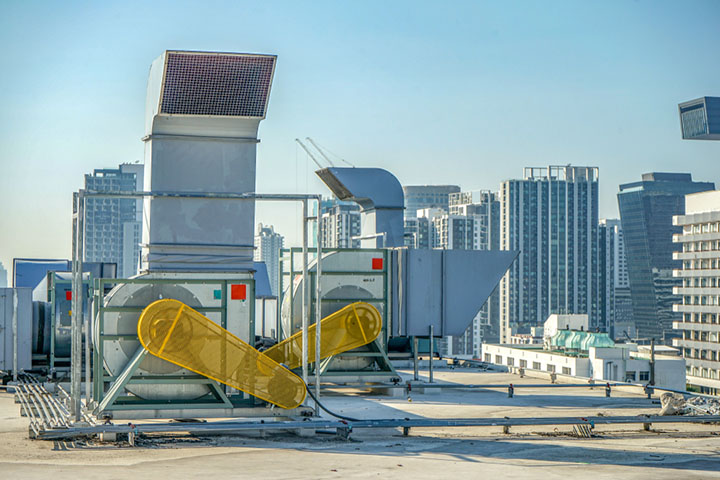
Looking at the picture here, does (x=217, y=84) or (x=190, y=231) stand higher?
(x=217, y=84)

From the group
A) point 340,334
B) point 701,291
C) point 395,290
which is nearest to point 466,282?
point 395,290

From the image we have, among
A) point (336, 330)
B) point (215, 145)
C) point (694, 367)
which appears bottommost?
point (694, 367)

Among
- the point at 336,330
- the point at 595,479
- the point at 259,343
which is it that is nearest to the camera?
the point at 595,479

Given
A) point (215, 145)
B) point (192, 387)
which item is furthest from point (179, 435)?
point (215, 145)

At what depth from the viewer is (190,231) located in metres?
19.1

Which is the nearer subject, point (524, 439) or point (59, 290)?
point (524, 439)

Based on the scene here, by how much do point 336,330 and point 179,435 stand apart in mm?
6840

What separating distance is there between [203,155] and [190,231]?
1.55m

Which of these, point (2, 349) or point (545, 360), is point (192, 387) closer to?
point (2, 349)

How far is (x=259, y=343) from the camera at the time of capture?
29.7 metres

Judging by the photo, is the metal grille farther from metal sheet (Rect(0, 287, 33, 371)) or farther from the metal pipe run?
metal sheet (Rect(0, 287, 33, 371))

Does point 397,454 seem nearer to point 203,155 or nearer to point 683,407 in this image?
point 203,155

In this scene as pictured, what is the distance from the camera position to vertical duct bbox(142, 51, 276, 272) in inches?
742

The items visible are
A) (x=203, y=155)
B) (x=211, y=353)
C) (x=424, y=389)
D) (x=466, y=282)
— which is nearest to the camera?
(x=211, y=353)
